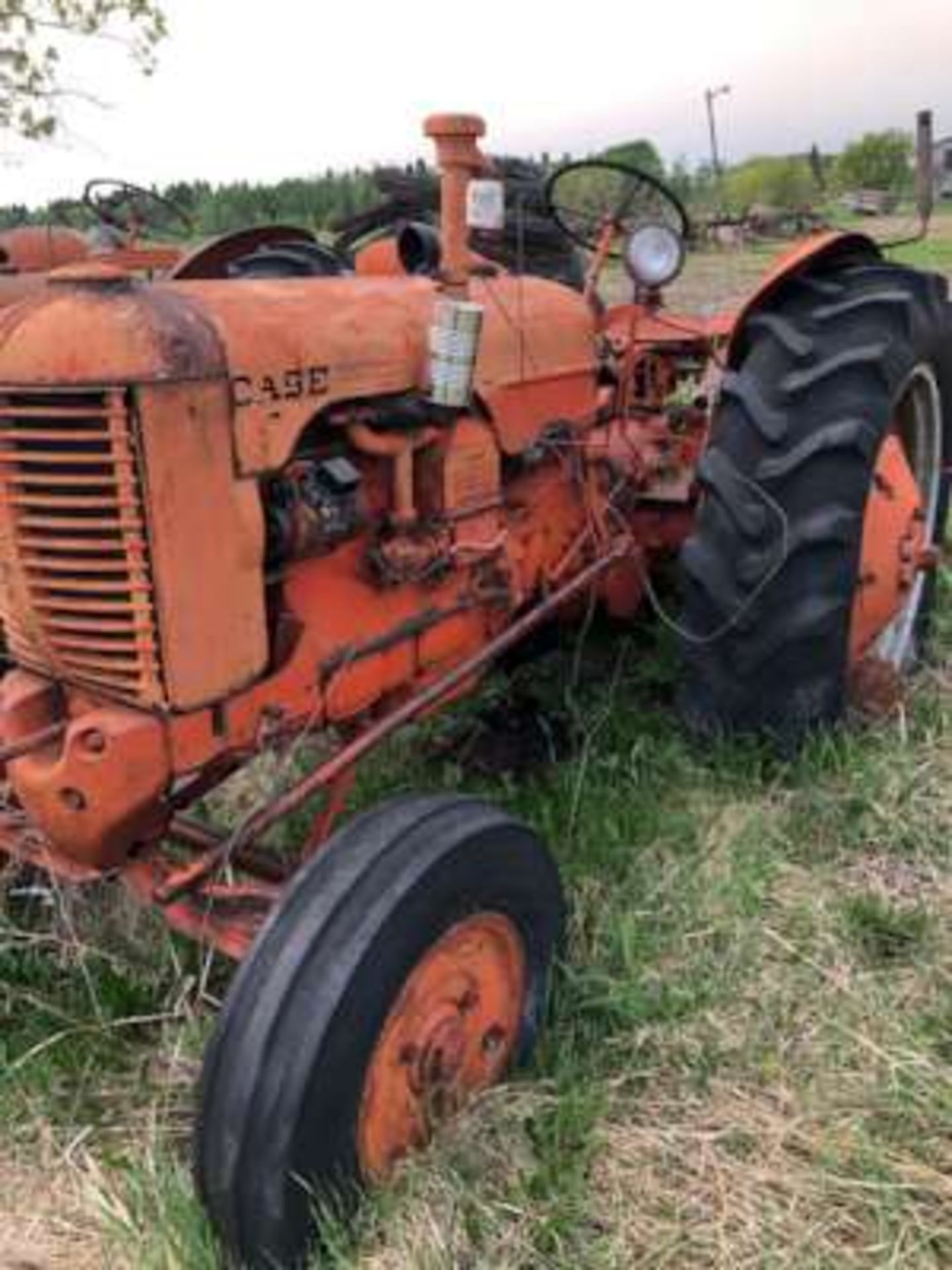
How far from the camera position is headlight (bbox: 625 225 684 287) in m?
3.55

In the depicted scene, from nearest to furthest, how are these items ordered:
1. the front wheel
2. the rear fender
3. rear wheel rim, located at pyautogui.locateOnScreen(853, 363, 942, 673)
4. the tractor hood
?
the tractor hood → the front wheel → the rear fender → rear wheel rim, located at pyautogui.locateOnScreen(853, 363, 942, 673)

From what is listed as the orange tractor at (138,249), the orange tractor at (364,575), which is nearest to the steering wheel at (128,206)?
the orange tractor at (138,249)

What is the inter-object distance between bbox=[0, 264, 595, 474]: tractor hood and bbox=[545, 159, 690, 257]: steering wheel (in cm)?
73

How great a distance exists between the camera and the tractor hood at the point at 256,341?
2027 mm

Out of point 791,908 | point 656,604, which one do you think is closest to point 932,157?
point 656,604

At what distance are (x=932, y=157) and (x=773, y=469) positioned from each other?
2.71 m

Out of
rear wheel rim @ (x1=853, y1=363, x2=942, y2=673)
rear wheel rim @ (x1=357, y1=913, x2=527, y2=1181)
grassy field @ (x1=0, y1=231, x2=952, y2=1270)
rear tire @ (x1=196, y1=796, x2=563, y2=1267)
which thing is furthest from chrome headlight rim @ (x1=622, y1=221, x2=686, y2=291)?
rear wheel rim @ (x1=357, y1=913, x2=527, y2=1181)

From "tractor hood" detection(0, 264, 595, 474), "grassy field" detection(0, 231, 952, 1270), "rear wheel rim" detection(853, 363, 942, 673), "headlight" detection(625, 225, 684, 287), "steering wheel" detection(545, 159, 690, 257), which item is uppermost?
"steering wheel" detection(545, 159, 690, 257)

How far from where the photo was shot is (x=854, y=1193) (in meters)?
2.12

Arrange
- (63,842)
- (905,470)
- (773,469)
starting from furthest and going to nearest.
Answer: (905,470) < (773,469) < (63,842)

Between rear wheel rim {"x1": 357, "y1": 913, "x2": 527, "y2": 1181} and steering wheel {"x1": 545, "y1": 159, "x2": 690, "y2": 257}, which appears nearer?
rear wheel rim {"x1": 357, "y1": 913, "x2": 527, "y2": 1181}

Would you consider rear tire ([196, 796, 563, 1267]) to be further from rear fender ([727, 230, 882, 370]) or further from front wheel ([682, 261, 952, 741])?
rear fender ([727, 230, 882, 370])

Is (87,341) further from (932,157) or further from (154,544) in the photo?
(932,157)

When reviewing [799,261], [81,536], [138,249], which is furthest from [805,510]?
[138,249]
